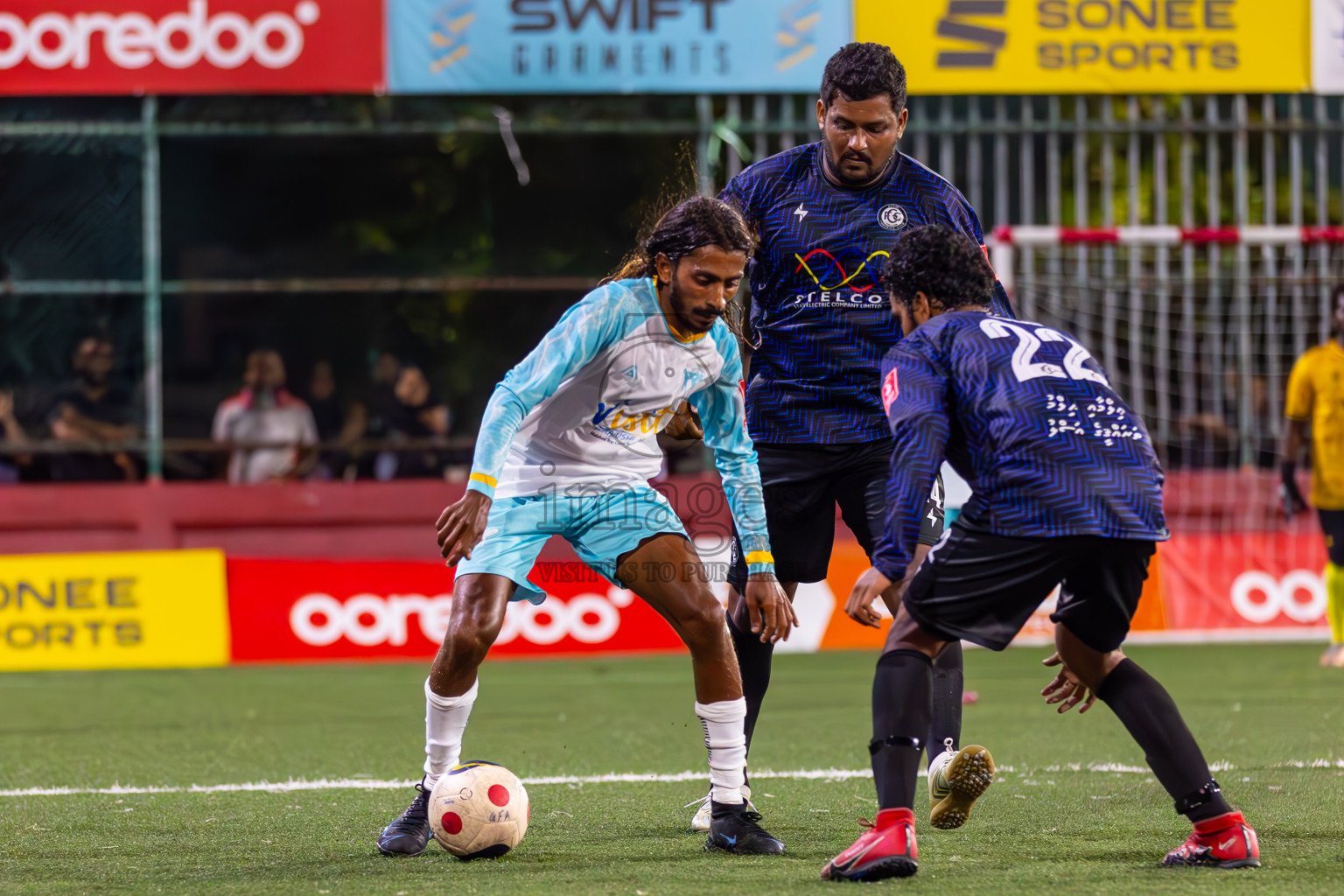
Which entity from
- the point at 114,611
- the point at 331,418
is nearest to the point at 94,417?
the point at 331,418

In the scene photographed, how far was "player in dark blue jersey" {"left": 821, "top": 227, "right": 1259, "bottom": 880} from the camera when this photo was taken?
4.12m

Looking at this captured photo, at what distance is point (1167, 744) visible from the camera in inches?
169

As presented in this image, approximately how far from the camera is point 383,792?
5.94m

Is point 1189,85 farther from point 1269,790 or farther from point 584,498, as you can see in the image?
point 584,498

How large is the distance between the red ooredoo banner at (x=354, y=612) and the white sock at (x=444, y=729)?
6.45 m

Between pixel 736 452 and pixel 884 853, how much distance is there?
1.39 m

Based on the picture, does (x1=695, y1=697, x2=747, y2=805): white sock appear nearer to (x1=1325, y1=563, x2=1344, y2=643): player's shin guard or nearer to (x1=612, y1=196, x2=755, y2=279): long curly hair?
(x1=612, y1=196, x2=755, y2=279): long curly hair

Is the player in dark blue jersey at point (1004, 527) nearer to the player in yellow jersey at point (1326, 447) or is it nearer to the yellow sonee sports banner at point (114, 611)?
the player in yellow jersey at point (1326, 447)

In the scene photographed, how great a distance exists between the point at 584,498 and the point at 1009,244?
824cm

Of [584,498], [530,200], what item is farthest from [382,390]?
[584,498]

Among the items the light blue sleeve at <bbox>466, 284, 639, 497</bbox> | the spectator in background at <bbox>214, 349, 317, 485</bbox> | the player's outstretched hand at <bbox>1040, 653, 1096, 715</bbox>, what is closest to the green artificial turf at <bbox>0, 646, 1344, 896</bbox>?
the player's outstretched hand at <bbox>1040, 653, 1096, 715</bbox>

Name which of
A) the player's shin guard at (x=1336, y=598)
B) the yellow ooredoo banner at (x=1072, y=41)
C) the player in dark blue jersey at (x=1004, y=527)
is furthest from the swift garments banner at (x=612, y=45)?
the player in dark blue jersey at (x=1004, y=527)

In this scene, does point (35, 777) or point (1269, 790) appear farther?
point (35, 777)

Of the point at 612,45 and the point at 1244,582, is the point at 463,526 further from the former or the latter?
the point at 1244,582
